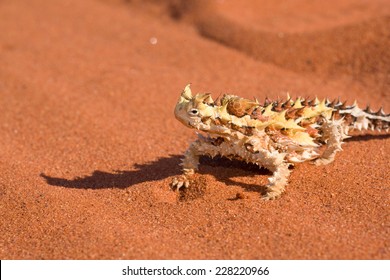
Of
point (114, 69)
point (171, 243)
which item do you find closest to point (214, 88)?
point (114, 69)

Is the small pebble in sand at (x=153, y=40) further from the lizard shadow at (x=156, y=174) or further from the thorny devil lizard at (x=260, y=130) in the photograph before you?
the thorny devil lizard at (x=260, y=130)

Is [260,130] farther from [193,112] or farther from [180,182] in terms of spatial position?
[180,182]

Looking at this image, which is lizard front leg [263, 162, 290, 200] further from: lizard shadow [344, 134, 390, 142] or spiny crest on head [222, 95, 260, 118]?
lizard shadow [344, 134, 390, 142]

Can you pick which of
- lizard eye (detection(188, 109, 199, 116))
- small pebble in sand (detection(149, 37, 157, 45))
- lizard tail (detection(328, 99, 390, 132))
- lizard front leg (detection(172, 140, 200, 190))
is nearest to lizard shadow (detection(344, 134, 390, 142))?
lizard tail (detection(328, 99, 390, 132))

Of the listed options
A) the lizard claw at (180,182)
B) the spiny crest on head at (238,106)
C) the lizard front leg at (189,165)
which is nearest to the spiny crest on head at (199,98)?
the spiny crest on head at (238,106)

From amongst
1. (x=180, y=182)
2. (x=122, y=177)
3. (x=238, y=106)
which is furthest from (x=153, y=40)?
(x=238, y=106)

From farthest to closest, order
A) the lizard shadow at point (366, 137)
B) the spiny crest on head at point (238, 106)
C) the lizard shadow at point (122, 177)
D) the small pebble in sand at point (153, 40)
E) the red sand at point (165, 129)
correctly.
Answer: the small pebble in sand at point (153, 40), the lizard shadow at point (366, 137), the lizard shadow at point (122, 177), the spiny crest on head at point (238, 106), the red sand at point (165, 129)

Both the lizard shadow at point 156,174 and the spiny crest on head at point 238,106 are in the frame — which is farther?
the lizard shadow at point 156,174
